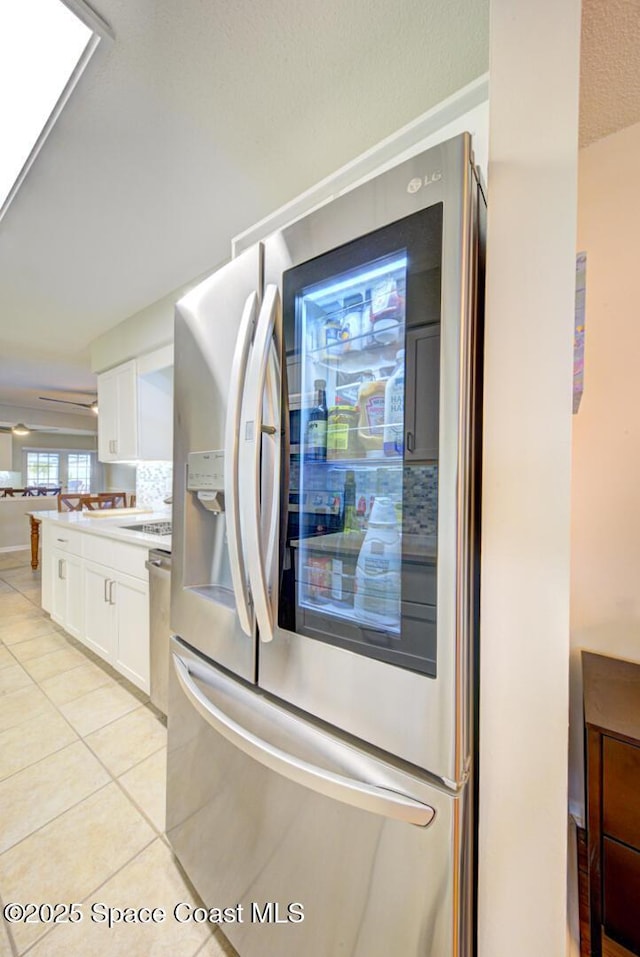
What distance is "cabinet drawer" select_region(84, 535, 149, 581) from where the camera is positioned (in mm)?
1925

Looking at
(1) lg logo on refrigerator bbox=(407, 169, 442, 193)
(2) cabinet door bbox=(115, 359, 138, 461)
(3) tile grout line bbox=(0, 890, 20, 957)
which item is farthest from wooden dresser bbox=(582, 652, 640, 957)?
(2) cabinet door bbox=(115, 359, 138, 461)

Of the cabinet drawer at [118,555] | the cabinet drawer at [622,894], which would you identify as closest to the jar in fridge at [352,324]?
the cabinet drawer at [622,894]

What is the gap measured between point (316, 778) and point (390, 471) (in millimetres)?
619

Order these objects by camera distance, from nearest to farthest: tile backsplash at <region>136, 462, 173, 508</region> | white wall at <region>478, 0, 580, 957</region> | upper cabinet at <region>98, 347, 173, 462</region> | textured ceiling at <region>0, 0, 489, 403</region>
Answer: white wall at <region>478, 0, 580, 957</region> → textured ceiling at <region>0, 0, 489, 403</region> → upper cabinet at <region>98, 347, 173, 462</region> → tile backsplash at <region>136, 462, 173, 508</region>

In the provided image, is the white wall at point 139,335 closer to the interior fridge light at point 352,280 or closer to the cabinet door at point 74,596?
the cabinet door at point 74,596

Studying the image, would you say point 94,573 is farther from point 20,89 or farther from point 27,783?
point 20,89

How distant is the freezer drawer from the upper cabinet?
2.30 m

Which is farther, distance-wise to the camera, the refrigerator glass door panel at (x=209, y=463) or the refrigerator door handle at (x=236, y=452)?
the refrigerator glass door panel at (x=209, y=463)

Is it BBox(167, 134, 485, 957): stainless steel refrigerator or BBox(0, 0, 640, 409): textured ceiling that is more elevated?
BBox(0, 0, 640, 409): textured ceiling

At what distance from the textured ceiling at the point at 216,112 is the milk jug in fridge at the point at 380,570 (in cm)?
135

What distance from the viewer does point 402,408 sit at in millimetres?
A: 696

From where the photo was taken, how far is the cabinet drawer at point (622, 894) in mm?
800

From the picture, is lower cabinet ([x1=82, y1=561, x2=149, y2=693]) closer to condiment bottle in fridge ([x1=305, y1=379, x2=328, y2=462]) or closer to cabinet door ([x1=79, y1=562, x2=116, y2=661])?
cabinet door ([x1=79, y1=562, x2=116, y2=661])

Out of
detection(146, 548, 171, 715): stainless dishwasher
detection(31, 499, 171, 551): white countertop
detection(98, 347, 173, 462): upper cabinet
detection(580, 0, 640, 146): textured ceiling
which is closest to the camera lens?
detection(580, 0, 640, 146): textured ceiling
